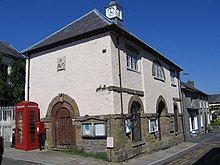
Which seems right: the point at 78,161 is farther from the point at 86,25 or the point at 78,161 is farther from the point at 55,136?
the point at 86,25

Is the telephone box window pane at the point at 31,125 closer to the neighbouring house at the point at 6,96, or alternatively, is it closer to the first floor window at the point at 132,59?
the neighbouring house at the point at 6,96

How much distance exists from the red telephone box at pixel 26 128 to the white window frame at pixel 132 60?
5.93 meters

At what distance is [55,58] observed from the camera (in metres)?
13.7

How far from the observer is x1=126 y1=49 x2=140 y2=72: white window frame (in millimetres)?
13547

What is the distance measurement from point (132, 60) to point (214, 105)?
175 ft

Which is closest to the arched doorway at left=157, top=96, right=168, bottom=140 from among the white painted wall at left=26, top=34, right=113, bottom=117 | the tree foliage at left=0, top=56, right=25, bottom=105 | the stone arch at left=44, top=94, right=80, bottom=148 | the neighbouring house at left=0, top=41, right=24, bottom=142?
the white painted wall at left=26, top=34, right=113, bottom=117

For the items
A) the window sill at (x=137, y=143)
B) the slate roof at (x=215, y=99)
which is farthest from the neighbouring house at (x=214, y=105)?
the window sill at (x=137, y=143)

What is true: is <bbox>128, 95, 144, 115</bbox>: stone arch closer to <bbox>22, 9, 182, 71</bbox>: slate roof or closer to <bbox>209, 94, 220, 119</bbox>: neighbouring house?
<bbox>22, 9, 182, 71</bbox>: slate roof

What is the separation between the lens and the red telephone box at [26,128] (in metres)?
12.2

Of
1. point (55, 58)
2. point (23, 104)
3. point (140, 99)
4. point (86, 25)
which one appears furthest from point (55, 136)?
point (86, 25)

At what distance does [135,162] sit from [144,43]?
7423mm

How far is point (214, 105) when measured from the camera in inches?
2371

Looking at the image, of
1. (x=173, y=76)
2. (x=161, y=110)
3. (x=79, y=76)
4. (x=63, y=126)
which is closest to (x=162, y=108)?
(x=161, y=110)

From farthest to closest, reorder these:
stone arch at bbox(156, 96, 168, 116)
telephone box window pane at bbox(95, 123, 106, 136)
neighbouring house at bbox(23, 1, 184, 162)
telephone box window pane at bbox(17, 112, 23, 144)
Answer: stone arch at bbox(156, 96, 168, 116) < telephone box window pane at bbox(17, 112, 23, 144) < neighbouring house at bbox(23, 1, 184, 162) < telephone box window pane at bbox(95, 123, 106, 136)
